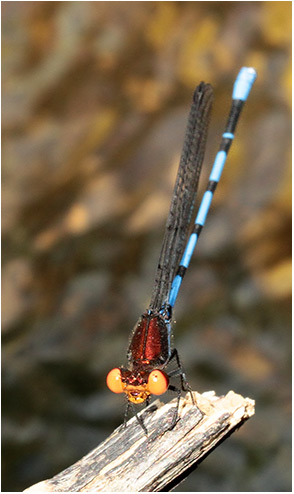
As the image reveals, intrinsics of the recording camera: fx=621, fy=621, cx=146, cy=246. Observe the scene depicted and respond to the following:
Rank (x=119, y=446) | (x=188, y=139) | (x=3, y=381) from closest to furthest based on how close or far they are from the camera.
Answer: (x=119, y=446), (x=188, y=139), (x=3, y=381)

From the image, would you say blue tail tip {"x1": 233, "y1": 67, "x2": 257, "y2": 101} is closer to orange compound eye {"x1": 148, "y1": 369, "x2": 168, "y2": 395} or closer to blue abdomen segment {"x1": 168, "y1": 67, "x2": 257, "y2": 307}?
blue abdomen segment {"x1": 168, "y1": 67, "x2": 257, "y2": 307}

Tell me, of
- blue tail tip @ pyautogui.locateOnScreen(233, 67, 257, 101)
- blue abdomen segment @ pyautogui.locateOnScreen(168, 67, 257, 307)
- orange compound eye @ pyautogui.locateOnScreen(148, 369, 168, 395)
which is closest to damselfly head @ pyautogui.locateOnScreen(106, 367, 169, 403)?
orange compound eye @ pyautogui.locateOnScreen(148, 369, 168, 395)

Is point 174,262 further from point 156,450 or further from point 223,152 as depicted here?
point 156,450

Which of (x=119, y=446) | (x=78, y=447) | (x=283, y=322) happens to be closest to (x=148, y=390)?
(x=119, y=446)

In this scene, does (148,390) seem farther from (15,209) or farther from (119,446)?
(15,209)

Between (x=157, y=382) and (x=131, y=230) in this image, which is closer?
(x=157, y=382)

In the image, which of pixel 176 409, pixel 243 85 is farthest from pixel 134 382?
pixel 243 85

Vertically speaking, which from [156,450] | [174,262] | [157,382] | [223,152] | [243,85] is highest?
[243,85]
